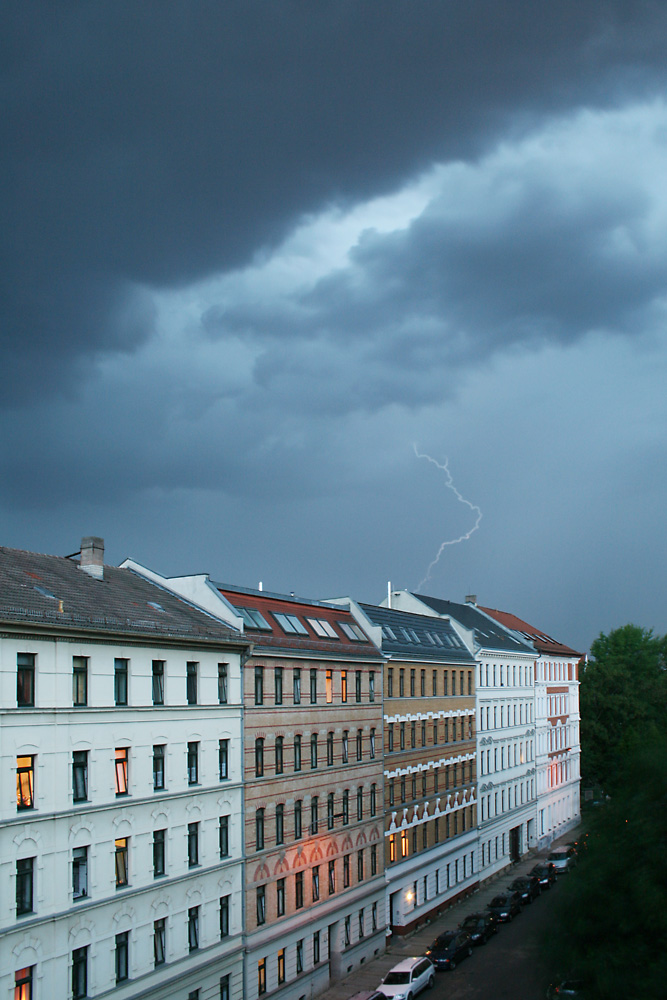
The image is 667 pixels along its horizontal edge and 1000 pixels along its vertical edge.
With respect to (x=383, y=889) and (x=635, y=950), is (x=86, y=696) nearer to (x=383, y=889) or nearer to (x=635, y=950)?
(x=635, y=950)

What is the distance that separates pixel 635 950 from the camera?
77.8ft

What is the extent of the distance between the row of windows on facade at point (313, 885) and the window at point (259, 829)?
67.1 inches

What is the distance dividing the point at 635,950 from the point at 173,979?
18.4 metres

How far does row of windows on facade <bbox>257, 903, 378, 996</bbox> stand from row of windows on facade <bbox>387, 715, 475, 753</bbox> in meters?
9.18

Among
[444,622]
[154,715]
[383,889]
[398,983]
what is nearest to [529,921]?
[383,889]

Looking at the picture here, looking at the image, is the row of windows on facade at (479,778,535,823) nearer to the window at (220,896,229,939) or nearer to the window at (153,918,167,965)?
the window at (220,896,229,939)

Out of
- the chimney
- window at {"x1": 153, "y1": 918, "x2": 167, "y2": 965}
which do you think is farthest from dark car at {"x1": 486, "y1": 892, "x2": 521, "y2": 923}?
the chimney

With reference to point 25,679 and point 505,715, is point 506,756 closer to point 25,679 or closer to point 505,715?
point 505,715

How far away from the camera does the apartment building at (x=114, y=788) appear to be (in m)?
28.6

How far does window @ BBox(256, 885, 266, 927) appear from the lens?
3956cm

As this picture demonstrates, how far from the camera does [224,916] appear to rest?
37.6 meters

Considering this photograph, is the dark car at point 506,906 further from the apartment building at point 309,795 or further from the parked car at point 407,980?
the parked car at point 407,980

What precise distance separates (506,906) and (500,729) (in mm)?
18044

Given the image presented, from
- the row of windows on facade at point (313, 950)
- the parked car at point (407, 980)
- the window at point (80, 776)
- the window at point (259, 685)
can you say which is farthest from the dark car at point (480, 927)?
the window at point (80, 776)
